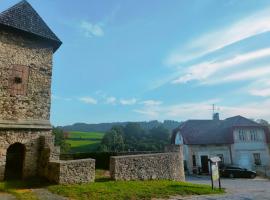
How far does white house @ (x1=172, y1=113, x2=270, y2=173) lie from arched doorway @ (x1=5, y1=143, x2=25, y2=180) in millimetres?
22830

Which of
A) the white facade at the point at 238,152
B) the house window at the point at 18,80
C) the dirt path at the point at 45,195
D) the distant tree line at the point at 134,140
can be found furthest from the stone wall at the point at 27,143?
the distant tree line at the point at 134,140

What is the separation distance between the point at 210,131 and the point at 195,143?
12.0ft

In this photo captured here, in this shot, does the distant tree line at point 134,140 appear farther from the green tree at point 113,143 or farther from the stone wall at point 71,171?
the stone wall at point 71,171

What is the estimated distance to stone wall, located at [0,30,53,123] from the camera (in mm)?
15773

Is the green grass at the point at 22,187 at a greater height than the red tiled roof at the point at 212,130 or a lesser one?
lesser

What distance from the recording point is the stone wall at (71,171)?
1291 centimetres

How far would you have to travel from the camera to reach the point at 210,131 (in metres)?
36.4

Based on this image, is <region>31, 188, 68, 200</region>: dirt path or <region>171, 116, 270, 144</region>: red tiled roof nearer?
<region>31, 188, 68, 200</region>: dirt path

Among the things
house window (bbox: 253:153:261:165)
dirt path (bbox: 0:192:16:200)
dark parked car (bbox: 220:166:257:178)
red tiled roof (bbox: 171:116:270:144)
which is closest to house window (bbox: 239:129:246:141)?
red tiled roof (bbox: 171:116:270:144)

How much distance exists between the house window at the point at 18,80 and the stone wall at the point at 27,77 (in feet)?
0.27

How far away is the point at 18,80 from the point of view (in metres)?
16.3

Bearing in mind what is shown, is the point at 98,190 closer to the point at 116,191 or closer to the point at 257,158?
the point at 116,191

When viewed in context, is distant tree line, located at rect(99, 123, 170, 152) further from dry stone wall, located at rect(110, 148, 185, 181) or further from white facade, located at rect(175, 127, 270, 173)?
dry stone wall, located at rect(110, 148, 185, 181)

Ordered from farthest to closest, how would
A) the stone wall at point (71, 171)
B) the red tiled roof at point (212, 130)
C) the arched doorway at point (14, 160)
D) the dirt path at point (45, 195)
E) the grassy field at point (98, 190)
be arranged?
the red tiled roof at point (212, 130) < the arched doorway at point (14, 160) < the stone wall at point (71, 171) < the grassy field at point (98, 190) < the dirt path at point (45, 195)
